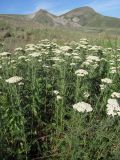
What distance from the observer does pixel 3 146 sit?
6301mm

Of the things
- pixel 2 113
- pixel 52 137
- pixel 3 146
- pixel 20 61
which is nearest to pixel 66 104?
pixel 52 137

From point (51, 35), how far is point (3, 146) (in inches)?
1019

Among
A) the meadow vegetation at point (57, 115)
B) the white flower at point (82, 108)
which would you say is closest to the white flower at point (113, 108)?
the meadow vegetation at point (57, 115)

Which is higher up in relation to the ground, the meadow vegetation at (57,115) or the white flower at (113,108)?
the white flower at (113,108)

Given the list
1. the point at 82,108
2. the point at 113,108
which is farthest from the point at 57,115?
the point at 113,108

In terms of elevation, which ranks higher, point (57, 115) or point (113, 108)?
point (113, 108)

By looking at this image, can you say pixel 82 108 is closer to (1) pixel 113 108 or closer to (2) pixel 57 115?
(1) pixel 113 108

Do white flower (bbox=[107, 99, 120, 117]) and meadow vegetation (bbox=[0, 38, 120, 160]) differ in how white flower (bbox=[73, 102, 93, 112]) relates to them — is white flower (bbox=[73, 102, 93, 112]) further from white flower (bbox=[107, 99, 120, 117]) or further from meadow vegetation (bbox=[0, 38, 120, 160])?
white flower (bbox=[107, 99, 120, 117])

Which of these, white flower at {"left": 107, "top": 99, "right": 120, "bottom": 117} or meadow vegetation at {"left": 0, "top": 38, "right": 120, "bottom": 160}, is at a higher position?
white flower at {"left": 107, "top": 99, "right": 120, "bottom": 117}

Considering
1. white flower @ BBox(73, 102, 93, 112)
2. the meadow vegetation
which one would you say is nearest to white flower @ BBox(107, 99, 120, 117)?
the meadow vegetation

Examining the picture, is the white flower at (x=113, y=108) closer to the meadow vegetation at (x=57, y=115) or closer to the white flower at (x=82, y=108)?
the meadow vegetation at (x=57, y=115)

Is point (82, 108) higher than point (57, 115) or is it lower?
higher

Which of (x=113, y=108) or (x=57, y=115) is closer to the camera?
(x=113, y=108)

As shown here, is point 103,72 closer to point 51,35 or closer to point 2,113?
point 2,113
